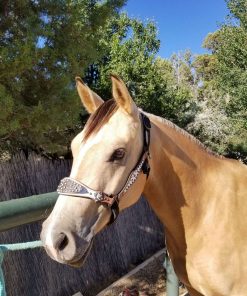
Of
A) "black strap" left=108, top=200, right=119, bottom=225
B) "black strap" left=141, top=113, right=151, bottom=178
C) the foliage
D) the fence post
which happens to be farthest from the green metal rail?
the foliage

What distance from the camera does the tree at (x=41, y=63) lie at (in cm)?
492

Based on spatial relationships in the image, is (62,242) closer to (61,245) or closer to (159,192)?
(61,245)

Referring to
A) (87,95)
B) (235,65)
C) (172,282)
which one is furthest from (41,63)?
(235,65)

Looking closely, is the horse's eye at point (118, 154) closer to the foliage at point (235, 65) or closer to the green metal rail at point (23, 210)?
the green metal rail at point (23, 210)

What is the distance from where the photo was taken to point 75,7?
5.86m

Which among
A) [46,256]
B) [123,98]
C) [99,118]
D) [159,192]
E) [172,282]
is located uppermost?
[123,98]

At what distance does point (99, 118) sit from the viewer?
1896 mm

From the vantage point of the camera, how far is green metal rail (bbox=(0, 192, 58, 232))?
1.36 metres

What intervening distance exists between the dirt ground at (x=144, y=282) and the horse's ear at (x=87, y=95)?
14.3 ft

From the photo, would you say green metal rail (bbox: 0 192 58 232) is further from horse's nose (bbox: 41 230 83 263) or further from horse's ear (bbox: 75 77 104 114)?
horse's ear (bbox: 75 77 104 114)

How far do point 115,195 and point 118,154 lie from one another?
203 millimetres

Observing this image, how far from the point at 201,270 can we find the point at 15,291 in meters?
3.63

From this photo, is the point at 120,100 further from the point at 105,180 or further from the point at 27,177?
the point at 27,177

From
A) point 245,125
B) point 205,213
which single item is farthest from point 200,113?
point 205,213
